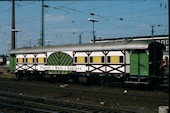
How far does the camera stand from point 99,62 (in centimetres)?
2406

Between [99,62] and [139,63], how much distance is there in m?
3.68

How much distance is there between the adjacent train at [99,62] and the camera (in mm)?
21562

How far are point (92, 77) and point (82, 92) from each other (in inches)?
186

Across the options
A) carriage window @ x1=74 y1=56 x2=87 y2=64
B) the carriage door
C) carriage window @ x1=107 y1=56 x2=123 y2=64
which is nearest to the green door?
carriage window @ x1=74 y1=56 x2=87 y2=64

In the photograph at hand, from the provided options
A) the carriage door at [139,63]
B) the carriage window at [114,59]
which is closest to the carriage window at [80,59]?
the carriage window at [114,59]

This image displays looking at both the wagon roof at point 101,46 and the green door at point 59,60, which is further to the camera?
the green door at point 59,60

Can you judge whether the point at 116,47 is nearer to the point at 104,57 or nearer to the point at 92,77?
the point at 104,57

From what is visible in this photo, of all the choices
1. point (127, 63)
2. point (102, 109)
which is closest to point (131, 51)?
point (127, 63)

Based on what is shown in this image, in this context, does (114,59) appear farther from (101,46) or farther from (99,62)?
(101,46)

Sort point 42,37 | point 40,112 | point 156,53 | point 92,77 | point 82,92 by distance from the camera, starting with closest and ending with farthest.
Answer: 1. point 40,112
2. point 82,92
3. point 156,53
4. point 92,77
5. point 42,37

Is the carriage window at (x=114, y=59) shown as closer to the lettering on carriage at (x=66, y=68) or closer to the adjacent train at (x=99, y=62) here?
the adjacent train at (x=99, y=62)

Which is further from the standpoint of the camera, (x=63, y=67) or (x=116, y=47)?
(x=63, y=67)

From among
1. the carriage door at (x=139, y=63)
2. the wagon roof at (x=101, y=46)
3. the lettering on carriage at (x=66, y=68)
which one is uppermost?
the wagon roof at (x=101, y=46)

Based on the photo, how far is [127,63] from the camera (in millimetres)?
22297
